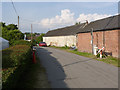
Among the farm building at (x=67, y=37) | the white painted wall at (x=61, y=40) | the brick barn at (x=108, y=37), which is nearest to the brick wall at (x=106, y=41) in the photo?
the brick barn at (x=108, y=37)

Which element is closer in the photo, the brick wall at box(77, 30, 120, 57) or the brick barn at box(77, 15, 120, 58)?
the brick barn at box(77, 15, 120, 58)

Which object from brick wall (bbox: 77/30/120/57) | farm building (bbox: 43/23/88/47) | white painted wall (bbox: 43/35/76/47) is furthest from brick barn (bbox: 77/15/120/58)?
white painted wall (bbox: 43/35/76/47)

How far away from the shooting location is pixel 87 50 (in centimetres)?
2152

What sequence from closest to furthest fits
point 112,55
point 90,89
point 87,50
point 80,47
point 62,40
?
point 90,89, point 112,55, point 87,50, point 80,47, point 62,40

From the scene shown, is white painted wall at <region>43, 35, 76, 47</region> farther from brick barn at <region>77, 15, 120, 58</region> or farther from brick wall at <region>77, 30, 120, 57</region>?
brick barn at <region>77, 15, 120, 58</region>

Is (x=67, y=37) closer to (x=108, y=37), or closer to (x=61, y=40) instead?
(x=61, y=40)

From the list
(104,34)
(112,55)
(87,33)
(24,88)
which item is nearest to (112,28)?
(104,34)

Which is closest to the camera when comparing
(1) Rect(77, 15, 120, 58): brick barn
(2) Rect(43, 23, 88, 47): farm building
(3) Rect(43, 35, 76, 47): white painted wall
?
(1) Rect(77, 15, 120, 58): brick barn

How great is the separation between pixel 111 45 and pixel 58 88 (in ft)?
37.9

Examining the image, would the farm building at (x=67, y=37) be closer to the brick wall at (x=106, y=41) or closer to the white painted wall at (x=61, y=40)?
the white painted wall at (x=61, y=40)

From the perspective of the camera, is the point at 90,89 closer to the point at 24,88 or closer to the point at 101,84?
the point at 101,84

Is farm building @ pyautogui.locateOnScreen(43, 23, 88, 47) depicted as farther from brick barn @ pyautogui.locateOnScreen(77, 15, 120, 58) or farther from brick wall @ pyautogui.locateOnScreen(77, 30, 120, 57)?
brick barn @ pyautogui.locateOnScreen(77, 15, 120, 58)

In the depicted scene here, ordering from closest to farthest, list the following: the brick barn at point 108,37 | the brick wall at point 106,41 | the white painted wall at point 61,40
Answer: the brick barn at point 108,37
the brick wall at point 106,41
the white painted wall at point 61,40

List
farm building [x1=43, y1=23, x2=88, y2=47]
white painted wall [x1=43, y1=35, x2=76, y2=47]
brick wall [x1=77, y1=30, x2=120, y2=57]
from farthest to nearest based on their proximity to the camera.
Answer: white painted wall [x1=43, y1=35, x2=76, y2=47], farm building [x1=43, y1=23, x2=88, y2=47], brick wall [x1=77, y1=30, x2=120, y2=57]
